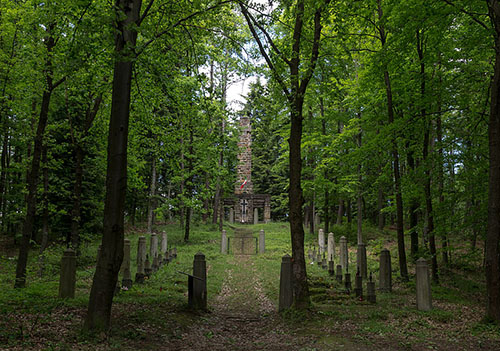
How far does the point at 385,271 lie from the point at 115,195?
24.1 ft

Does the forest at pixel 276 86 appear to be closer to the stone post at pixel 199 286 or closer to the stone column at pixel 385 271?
the stone column at pixel 385 271

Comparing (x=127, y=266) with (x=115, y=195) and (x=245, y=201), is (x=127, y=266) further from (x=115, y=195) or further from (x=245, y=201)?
(x=245, y=201)

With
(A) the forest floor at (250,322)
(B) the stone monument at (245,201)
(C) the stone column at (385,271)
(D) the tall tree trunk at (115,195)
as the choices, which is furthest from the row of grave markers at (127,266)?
(B) the stone monument at (245,201)

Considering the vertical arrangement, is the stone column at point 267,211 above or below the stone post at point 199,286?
above

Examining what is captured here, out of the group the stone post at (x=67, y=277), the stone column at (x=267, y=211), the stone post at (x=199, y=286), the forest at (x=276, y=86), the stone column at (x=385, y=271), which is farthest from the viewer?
the stone column at (x=267, y=211)

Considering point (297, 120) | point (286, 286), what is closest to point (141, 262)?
point (286, 286)

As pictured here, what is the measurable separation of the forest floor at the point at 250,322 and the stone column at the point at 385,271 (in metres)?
0.38

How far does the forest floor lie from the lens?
16.6ft

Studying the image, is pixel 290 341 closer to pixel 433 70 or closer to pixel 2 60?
pixel 433 70

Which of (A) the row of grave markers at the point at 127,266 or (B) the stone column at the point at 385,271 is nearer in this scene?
(A) the row of grave markers at the point at 127,266

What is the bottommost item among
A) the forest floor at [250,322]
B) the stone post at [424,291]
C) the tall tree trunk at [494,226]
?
the forest floor at [250,322]

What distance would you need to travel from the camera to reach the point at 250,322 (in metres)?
7.30

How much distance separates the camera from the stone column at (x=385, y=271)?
30.3 feet

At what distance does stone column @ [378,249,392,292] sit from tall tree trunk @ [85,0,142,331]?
687cm
